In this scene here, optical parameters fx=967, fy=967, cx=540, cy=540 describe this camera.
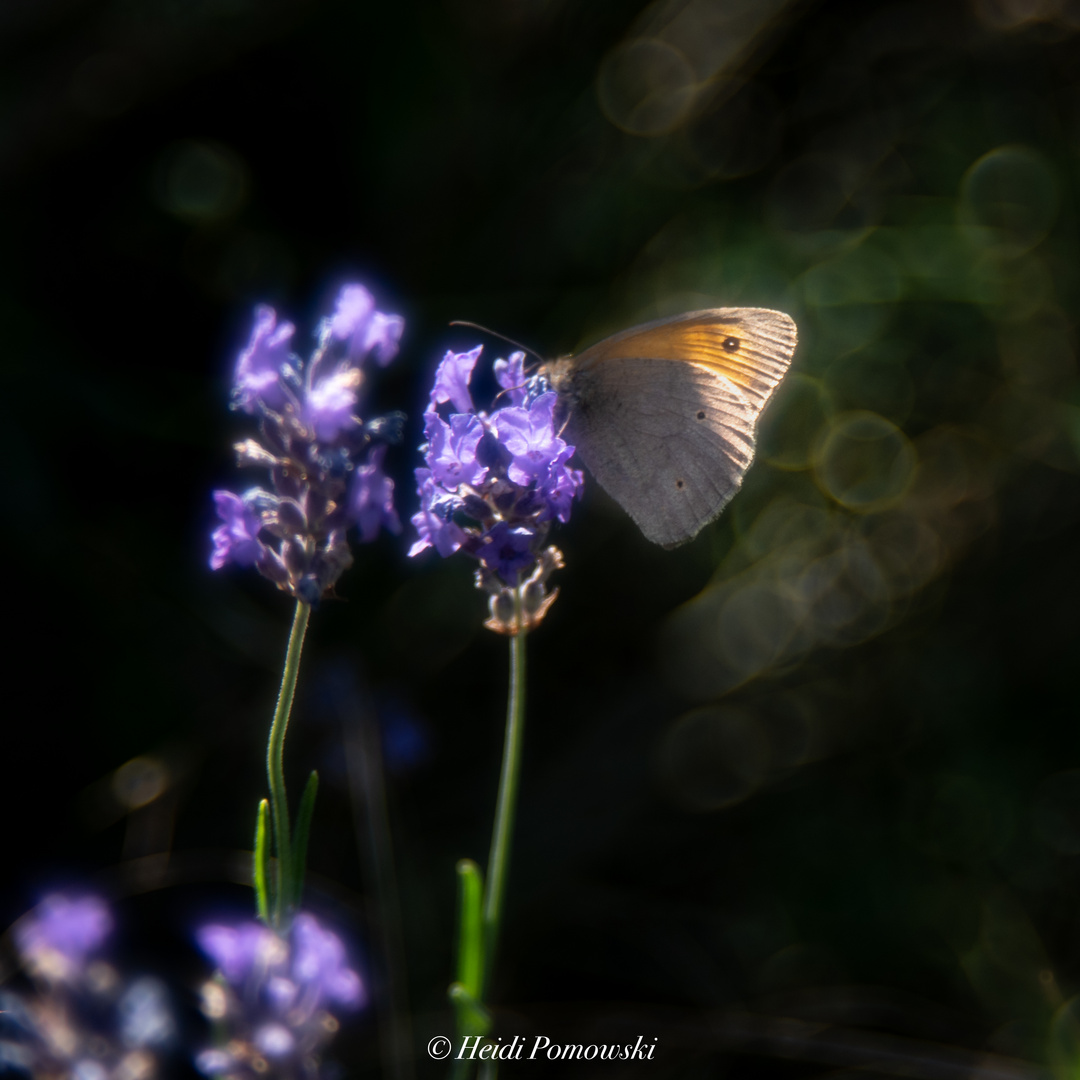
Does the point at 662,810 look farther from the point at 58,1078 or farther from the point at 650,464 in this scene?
the point at 58,1078

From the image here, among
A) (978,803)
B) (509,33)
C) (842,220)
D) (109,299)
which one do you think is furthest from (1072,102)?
(109,299)

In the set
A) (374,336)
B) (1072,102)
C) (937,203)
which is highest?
(1072,102)

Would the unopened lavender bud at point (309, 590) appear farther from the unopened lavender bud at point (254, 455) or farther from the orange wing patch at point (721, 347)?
the orange wing patch at point (721, 347)

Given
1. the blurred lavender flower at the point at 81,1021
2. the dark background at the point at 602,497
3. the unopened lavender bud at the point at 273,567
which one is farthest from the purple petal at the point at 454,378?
the dark background at the point at 602,497

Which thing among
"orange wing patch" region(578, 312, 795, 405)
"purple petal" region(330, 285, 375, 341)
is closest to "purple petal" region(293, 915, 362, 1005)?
"purple petal" region(330, 285, 375, 341)

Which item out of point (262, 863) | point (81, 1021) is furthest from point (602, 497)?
point (81, 1021)

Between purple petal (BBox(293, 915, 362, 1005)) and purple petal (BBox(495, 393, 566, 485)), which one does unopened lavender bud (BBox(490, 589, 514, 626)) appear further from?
purple petal (BBox(293, 915, 362, 1005))
